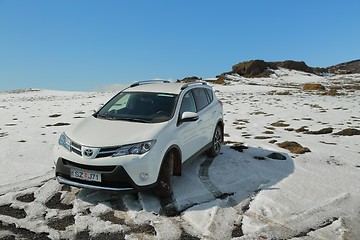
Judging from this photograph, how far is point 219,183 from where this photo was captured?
551cm

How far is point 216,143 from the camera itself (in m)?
7.21

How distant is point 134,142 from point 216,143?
3215 millimetres

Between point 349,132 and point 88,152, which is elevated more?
point 88,152

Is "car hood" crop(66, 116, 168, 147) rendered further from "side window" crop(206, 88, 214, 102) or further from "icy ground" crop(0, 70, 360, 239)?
"side window" crop(206, 88, 214, 102)

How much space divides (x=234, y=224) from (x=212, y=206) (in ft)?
1.76

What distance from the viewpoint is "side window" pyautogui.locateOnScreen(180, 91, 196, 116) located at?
564cm

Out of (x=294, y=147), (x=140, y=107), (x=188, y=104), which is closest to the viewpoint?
(x=140, y=107)

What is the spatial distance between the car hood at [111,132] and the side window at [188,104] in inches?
32.1

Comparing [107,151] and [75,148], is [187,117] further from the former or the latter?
[75,148]

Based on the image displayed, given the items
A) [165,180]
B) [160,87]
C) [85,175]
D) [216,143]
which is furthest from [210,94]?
[85,175]

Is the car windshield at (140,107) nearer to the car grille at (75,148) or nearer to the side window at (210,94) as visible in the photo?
the car grille at (75,148)

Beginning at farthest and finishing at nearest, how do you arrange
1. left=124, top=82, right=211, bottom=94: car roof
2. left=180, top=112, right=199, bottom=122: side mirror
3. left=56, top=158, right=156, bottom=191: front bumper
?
left=124, top=82, right=211, bottom=94: car roof < left=180, top=112, right=199, bottom=122: side mirror < left=56, top=158, right=156, bottom=191: front bumper

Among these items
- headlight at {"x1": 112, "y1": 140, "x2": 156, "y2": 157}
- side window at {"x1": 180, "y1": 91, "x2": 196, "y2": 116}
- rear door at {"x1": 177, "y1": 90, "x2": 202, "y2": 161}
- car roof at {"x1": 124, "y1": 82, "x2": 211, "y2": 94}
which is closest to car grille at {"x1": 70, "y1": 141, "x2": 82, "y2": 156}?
headlight at {"x1": 112, "y1": 140, "x2": 156, "y2": 157}

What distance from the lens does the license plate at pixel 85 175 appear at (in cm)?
433
